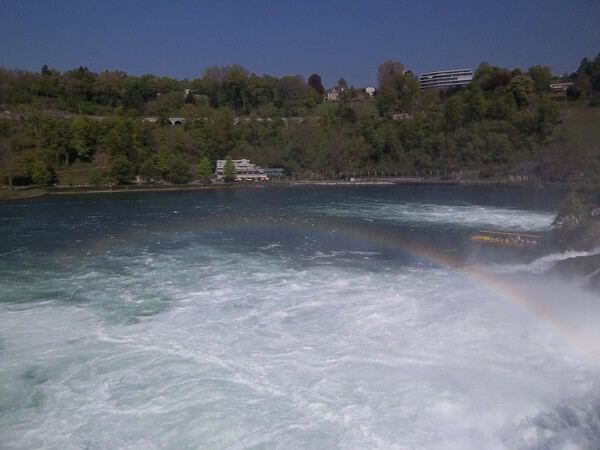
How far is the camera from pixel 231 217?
70.3 feet

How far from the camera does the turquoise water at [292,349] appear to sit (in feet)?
17.2

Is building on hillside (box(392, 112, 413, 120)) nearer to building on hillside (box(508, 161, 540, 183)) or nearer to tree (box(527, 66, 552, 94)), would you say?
tree (box(527, 66, 552, 94))

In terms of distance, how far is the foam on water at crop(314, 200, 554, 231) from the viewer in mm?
18297

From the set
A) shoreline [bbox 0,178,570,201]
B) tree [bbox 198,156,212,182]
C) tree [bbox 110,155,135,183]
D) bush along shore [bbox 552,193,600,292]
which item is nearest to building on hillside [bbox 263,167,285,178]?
shoreline [bbox 0,178,570,201]

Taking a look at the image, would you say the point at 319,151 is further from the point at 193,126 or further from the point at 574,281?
the point at 574,281

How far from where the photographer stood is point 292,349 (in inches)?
280

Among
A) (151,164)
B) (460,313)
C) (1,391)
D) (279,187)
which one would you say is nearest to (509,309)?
(460,313)

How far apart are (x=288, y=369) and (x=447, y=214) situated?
16.2 m

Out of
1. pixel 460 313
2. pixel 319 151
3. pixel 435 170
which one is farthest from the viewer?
pixel 319 151

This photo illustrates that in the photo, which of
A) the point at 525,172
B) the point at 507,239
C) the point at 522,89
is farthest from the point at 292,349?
the point at 522,89

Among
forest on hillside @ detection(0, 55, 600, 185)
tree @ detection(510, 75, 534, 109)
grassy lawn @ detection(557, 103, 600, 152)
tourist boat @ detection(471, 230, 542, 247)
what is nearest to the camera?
tourist boat @ detection(471, 230, 542, 247)

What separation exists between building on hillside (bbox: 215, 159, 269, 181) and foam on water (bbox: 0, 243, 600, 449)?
30687 mm

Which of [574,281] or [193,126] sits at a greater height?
[193,126]

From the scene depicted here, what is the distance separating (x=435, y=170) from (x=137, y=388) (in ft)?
121
